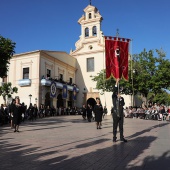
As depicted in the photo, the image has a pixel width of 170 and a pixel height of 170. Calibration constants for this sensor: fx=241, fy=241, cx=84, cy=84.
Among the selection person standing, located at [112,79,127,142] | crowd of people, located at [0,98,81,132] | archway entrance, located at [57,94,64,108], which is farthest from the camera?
archway entrance, located at [57,94,64,108]

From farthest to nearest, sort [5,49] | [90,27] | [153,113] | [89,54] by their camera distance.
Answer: [90,27] < [89,54] < [153,113] < [5,49]

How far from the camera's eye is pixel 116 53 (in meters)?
15.7

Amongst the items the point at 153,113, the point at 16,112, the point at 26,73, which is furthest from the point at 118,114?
the point at 26,73

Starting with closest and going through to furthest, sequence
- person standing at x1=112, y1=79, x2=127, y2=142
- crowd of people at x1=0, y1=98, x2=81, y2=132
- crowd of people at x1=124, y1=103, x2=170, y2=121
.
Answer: person standing at x1=112, y1=79, x2=127, y2=142, crowd of people at x1=0, y1=98, x2=81, y2=132, crowd of people at x1=124, y1=103, x2=170, y2=121

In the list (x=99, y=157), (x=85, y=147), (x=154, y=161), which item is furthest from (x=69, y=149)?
(x=154, y=161)

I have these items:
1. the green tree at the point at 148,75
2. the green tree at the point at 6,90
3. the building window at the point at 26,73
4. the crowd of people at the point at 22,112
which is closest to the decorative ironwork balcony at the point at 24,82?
the building window at the point at 26,73

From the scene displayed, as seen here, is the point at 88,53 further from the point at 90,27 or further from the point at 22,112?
the point at 22,112

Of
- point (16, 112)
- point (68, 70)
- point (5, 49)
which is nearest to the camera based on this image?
point (16, 112)

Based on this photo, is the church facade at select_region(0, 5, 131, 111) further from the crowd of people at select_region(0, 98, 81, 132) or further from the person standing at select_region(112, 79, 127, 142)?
the person standing at select_region(112, 79, 127, 142)

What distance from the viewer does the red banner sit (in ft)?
51.5

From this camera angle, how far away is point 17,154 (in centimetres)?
632

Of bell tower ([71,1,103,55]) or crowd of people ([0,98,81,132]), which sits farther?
bell tower ([71,1,103,55])

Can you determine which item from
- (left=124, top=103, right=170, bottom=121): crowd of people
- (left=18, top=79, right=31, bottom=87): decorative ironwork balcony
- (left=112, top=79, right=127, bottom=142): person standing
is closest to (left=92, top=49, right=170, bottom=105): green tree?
(left=124, top=103, right=170, bottom=121): crowd of people

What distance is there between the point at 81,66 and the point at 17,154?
35.5 m
